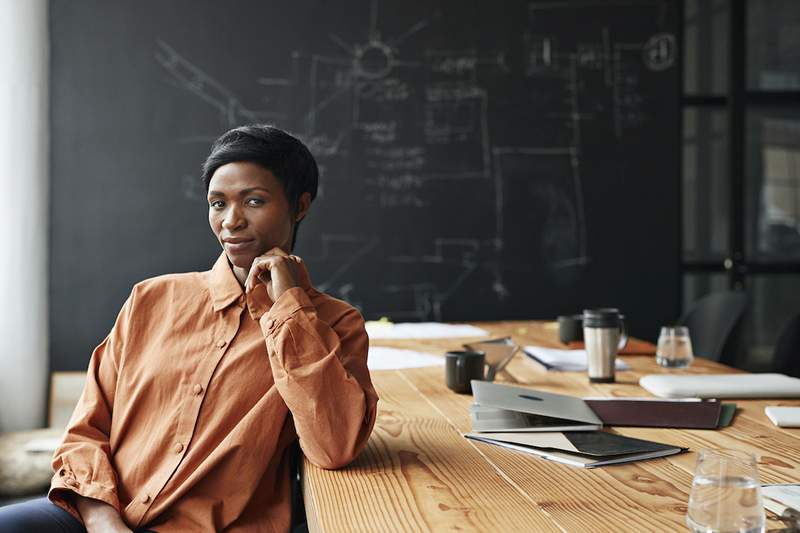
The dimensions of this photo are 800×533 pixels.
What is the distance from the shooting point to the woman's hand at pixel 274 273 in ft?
4.62

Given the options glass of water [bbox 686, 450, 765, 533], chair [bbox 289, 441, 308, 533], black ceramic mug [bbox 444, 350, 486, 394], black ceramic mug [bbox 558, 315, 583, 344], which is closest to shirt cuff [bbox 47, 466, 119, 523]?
chair [bbox 289, 441, 308, 533]

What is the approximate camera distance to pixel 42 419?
3.91 metres

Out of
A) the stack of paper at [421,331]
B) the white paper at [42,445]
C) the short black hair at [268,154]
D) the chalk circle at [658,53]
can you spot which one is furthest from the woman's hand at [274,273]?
the chalk circle at [658,53]

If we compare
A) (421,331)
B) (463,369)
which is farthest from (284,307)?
(421,331)

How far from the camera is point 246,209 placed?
1493 millimetres

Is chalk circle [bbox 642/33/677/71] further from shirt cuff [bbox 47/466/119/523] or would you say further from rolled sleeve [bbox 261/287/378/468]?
shirt cuff [bbox 47/466/119/523]

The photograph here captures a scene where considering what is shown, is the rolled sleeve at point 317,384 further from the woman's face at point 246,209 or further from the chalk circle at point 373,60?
the chalk circle at point 373,60

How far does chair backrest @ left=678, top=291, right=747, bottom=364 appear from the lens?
112 inches

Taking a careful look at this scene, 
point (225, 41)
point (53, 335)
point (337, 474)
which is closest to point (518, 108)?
point (225, 41)

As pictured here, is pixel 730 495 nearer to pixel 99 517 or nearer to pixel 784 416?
pixel 784 416

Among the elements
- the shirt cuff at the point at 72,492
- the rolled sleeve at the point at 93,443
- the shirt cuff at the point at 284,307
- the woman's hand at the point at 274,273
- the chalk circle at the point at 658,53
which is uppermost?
the chalk circle at the point at 658,53

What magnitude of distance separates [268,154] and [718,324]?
2216 millimetres

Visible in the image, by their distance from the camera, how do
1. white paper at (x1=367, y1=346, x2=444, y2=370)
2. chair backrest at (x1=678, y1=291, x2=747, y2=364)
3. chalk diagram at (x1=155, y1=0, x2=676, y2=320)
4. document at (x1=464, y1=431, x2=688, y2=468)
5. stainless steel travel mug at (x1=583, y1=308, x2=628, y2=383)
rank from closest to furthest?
document at (x1=464, y1=431, x2=688, y2=468)
stainless steel travel mug at (x1=583, y1=308, x2=628, y2=383)
white paper at (x1=367, y1=346, x2=444, y2=370)
chair backrest at (x1=678, y1=291, x2=747, y2=364)
chalk diagram at (x1=155, y1=0, x2=676, y2=320)

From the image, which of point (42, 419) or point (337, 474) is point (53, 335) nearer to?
point (42, 419)
